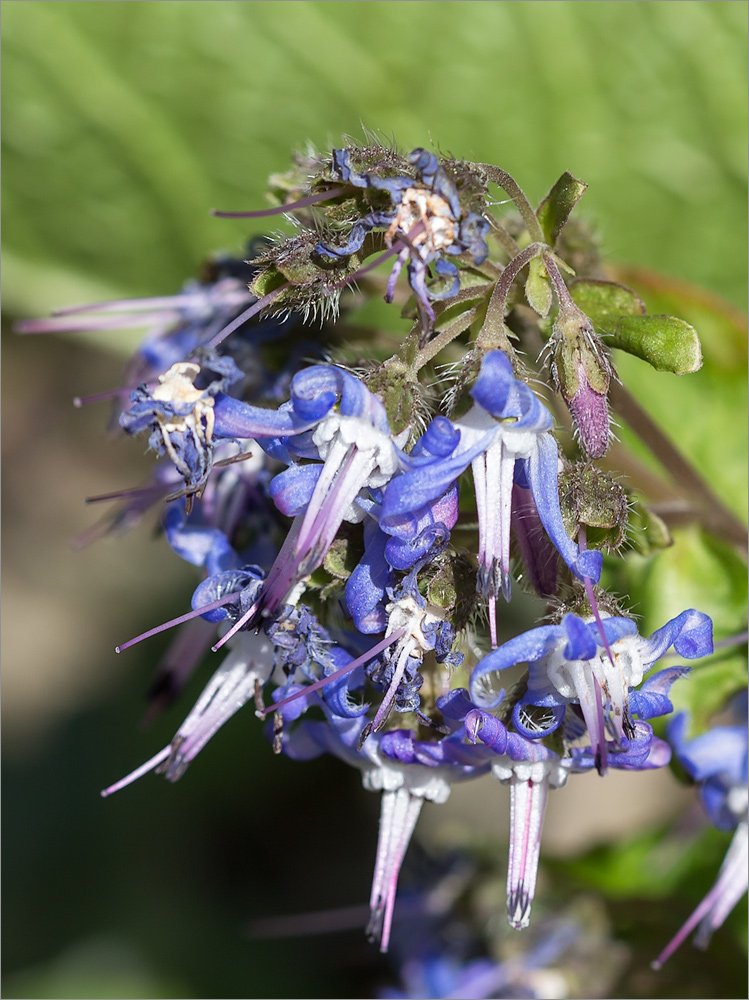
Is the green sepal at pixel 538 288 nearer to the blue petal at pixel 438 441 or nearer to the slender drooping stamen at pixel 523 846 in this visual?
the blue petal at pixel 438 441

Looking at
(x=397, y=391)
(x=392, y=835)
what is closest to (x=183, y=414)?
(x=397, y=391)

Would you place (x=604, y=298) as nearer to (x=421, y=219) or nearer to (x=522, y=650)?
(x=421, y=219)

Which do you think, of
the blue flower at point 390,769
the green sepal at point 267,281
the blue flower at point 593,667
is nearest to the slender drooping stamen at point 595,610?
the blue flower at point 593,667

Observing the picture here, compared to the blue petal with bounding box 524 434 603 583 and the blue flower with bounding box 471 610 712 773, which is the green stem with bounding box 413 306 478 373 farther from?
the blue flower with bounding box 471 610 712 773

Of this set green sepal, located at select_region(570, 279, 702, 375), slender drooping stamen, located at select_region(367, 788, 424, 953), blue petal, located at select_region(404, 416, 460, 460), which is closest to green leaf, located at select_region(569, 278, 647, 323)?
green sepal, located at select_region(570, 279, 702, 375)

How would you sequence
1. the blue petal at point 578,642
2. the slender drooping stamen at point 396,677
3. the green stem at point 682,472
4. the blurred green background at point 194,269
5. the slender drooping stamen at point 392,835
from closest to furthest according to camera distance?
1. the blue petal at point 578,642
2. the slender drooping stamen at point 396,677
3. the slender drooping stamen at point 392,835
4. the green stem at point 682,472
5. the blurred green background at point 194,269
